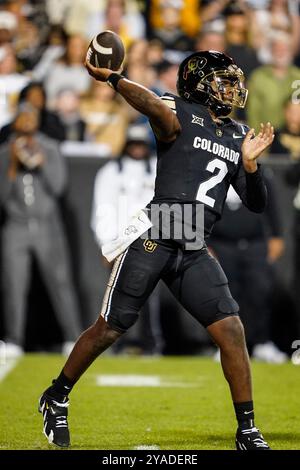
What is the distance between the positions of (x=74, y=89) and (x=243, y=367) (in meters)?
7.23

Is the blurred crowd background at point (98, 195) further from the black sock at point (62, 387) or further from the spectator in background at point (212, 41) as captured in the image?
the black sock at point (62, 387)

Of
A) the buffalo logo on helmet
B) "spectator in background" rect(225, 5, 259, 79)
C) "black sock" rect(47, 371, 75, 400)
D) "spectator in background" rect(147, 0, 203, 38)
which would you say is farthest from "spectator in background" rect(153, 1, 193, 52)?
"black sock" rect(47, 371, 75, 400)

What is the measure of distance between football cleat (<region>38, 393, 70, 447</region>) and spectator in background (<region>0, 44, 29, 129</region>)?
645 cm

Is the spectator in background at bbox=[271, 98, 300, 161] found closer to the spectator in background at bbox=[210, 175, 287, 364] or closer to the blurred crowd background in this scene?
the blurred crowd background

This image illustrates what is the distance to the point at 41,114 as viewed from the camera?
11273mm

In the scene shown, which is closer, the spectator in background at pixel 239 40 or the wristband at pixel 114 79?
the wristband at pixel 114 79

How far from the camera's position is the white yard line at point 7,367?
893 cm

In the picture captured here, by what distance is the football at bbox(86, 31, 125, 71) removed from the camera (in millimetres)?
5199

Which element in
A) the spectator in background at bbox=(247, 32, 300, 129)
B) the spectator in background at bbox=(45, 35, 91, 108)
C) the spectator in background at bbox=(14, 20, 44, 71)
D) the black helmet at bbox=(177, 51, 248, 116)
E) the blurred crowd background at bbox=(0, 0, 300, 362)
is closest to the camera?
the black helmet at bbox=(177, 51, 248, 116)

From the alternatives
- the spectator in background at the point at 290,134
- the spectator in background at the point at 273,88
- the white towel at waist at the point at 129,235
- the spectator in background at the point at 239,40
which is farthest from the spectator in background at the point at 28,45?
the white towel at waist at the point at 129,235

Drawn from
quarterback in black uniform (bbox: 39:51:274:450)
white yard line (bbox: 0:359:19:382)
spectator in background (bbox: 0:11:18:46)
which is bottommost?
white yard line (bbox: 0:359:19:382)

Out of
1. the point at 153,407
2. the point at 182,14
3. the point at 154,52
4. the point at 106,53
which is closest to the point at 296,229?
the point at 154,52

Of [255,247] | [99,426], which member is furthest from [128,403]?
[255,247]
